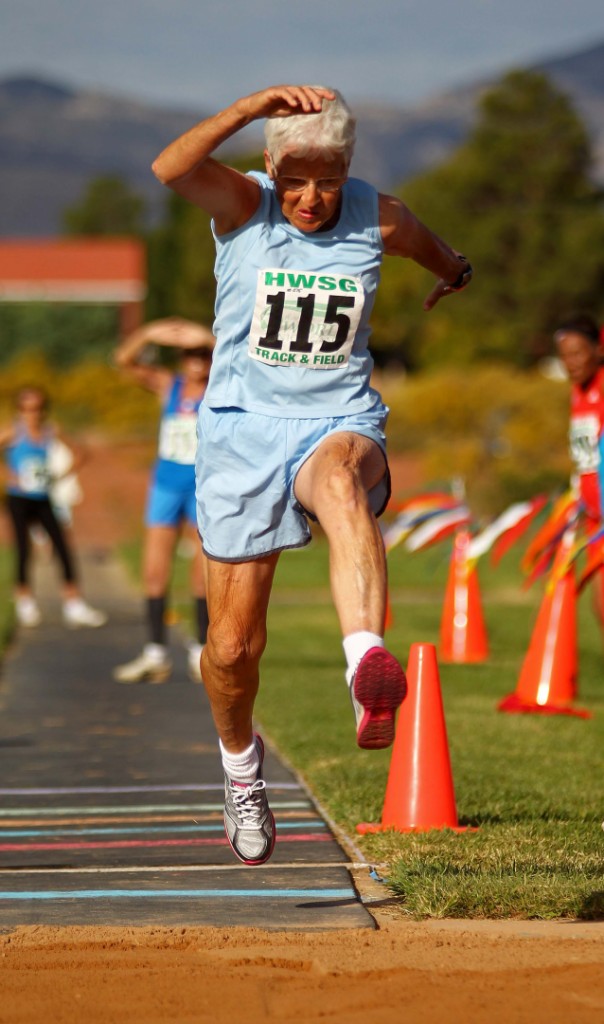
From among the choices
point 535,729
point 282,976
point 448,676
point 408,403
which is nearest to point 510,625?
point 448,676

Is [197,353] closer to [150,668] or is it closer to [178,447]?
[178,447]

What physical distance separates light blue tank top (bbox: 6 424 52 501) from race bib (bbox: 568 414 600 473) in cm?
678

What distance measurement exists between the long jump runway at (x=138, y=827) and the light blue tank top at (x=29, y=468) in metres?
4.53

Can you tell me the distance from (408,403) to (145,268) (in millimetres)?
49533

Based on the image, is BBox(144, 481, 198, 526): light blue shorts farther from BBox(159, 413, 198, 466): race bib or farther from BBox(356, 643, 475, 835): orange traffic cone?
BBox(356, 643, 475, 835): orange traffic cone

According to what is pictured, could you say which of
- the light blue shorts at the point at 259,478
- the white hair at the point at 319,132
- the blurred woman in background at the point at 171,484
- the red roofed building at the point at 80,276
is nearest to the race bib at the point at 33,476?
the blurred woman in background at the point at 171,484

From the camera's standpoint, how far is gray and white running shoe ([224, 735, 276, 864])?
5.25m

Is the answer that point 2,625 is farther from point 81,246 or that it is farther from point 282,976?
point 81,246

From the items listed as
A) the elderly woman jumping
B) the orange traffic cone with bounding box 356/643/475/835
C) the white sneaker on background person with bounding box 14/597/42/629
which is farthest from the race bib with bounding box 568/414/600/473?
the white sneaker on background person with bounding box 14/597/42/629

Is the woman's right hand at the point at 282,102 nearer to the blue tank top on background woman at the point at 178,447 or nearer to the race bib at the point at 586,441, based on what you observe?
the race bib at the point at 586,441

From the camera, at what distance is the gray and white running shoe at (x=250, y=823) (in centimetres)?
525

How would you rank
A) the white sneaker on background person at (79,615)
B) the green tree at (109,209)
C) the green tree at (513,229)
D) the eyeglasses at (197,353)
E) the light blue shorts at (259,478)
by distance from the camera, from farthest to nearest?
1. the green tree at (109,209)
2. the green tree at (513,229)
3. the white sneaker on background person at (79,615)
4. the eyeglasses at (197,353)
5. the light blue shorts at (259,478)

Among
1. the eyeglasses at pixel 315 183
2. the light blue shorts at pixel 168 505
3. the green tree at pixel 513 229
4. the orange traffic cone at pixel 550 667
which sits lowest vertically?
the green tree at pixel 513 229

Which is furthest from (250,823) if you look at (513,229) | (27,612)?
(513,229)
